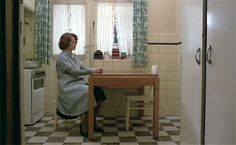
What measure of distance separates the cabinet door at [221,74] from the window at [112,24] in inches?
117

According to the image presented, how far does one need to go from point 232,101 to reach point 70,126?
2.99 m

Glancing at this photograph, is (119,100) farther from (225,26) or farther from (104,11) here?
(225,26)

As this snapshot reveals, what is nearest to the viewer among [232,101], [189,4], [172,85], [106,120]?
[232,101]

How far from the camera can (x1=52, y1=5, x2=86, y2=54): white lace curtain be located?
16.1 feet

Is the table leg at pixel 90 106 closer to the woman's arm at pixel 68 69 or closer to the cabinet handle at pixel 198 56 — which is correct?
the woman's arm at pixel 68 69

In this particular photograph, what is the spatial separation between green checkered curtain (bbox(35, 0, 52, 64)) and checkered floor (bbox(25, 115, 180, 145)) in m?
1.02

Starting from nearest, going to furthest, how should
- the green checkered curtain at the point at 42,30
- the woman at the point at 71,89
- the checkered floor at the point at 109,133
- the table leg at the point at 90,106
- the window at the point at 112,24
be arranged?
1. the checkered floor at the point at 109,133
2. the table leg at the point at 90,106
3. the woman at the point at 71,89
4. the green checkered curtain at the point at 42,30
5. the window at the point at 112,24

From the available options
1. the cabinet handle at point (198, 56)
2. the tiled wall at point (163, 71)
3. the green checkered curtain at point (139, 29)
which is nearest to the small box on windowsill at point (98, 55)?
the tiled wall at point (163, 71)

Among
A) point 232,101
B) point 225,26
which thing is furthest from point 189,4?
point 232,101

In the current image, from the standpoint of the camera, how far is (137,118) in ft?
15.8

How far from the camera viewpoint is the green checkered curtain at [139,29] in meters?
4.76

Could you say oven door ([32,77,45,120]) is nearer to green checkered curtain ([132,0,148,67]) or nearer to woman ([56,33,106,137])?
woman ([56,33,106,137])

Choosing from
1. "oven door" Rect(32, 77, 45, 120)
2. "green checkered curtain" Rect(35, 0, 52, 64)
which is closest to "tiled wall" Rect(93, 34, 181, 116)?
"oven door" Rect(32, 77, 45, 120)

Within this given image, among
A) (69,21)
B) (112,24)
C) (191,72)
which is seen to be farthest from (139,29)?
(191,72)
